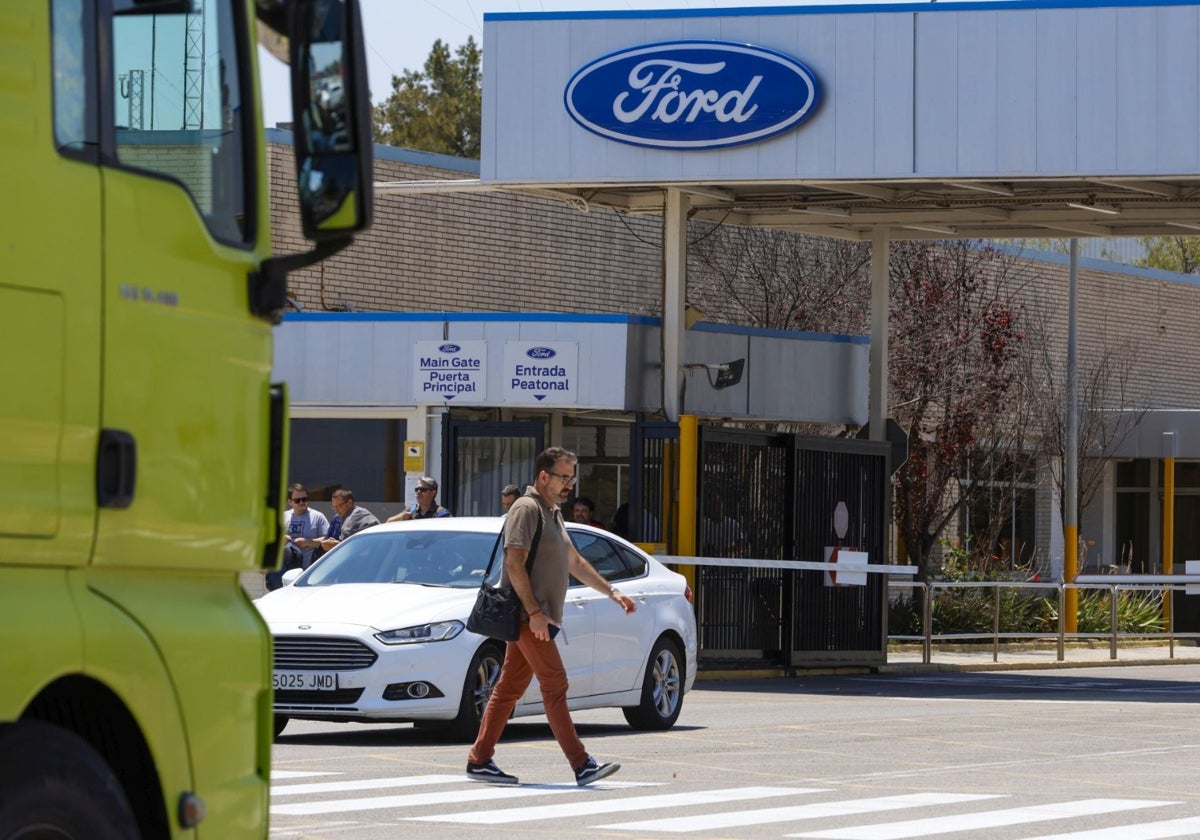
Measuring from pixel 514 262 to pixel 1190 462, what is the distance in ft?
56.0

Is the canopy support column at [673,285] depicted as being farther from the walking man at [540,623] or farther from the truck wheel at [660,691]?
the walking man at [540,623]

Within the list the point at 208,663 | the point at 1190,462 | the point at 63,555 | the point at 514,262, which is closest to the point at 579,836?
the point at 208,663

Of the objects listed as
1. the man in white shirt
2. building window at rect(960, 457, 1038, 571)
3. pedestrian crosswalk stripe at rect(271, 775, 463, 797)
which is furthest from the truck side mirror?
building window at rect(960, 457, 1038, 571)

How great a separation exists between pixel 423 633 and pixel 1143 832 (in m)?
5.62

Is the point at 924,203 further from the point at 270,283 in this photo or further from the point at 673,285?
the point at 270,283

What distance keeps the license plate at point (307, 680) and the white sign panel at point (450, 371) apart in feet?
31.4

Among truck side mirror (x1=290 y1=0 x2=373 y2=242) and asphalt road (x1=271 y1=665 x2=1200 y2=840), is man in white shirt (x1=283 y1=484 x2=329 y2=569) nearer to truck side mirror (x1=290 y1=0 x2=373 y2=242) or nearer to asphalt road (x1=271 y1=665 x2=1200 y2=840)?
asphalt road (x1=271 y1=665 x2=1200 y2=840)

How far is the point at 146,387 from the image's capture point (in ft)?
17.9

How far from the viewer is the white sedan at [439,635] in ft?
48.3

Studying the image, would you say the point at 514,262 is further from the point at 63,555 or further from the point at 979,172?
the point at 63,555

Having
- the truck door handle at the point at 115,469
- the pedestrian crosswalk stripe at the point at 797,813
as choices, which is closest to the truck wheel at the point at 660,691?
the pedestrian crosswalk stripe at the point at 797,813

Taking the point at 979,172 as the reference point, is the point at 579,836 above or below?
below

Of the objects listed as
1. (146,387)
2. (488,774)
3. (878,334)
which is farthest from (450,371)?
(146,387)

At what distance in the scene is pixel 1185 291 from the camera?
4644 centimetres
